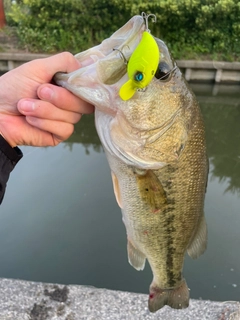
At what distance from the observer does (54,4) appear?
10.0m

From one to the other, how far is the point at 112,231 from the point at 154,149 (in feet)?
9.49

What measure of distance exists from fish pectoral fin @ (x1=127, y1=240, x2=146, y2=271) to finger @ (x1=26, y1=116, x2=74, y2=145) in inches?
26.4

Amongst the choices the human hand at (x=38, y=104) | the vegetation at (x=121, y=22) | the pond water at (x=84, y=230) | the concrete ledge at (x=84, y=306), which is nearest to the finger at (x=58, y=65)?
the human hand at (x=38, y=104)

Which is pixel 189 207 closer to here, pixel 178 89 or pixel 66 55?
pixel 178 89

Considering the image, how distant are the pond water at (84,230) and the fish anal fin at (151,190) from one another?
223cm

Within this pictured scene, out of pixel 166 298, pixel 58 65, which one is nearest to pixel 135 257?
pixel 166 298

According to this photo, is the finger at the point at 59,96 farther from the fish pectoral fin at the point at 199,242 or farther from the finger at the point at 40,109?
the fish pectoral fin at the point at 199,242

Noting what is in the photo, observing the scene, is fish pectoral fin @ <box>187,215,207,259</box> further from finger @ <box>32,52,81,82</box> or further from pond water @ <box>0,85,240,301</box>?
pond water @ <box>0,85,240,301</box>

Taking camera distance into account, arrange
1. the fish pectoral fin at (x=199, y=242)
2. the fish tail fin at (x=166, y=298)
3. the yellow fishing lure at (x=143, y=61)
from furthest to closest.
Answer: the fish tail fin at (x=166, y=298)
the fish pectoral fin at (x=199, y=242)
the yellow fishing lure at (x=143, y=61)

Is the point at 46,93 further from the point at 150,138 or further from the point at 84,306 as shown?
the point at 84,306

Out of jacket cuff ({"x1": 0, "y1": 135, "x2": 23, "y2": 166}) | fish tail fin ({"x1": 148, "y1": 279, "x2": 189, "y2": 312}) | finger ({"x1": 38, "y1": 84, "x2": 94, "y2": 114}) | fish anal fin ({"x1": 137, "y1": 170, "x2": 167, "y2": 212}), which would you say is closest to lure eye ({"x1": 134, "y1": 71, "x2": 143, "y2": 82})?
finger ({"x1": 38, "y1": 84, "x2": 94, "y2": 114})

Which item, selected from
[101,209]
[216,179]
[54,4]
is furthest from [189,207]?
[54,4]

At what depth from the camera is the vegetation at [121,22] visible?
9.53 meters

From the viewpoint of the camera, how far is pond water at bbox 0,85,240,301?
3.50 meters
